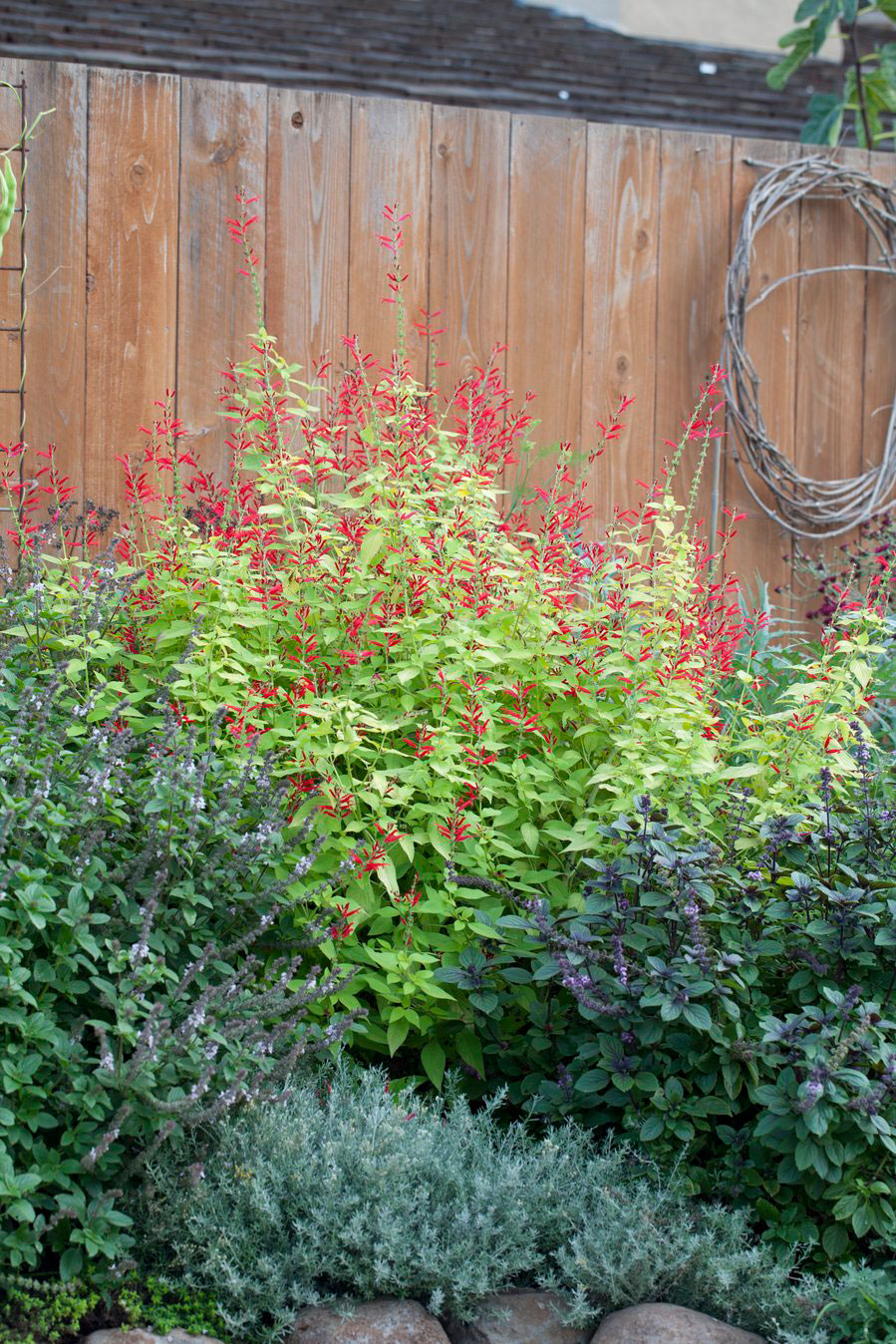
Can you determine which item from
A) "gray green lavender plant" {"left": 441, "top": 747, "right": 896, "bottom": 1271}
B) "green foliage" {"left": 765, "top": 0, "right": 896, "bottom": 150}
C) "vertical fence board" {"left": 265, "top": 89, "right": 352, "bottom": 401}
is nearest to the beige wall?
"green foliage" {"left": 765, "top": 0, "right": 896, "bottom": 150}

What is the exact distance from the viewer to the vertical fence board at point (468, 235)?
409cm

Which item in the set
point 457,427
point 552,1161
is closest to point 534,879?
point 552,1161

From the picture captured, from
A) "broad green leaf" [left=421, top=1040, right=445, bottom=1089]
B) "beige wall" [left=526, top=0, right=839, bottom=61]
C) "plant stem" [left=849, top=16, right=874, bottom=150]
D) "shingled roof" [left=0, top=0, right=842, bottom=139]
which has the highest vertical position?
"beige wall" [left=526, top=0, right=839, bottom=61]

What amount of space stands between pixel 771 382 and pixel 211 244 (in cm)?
187

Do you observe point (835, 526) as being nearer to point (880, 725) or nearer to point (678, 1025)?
point (880, 725)

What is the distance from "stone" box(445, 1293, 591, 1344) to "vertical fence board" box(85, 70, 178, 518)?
8.41 ft

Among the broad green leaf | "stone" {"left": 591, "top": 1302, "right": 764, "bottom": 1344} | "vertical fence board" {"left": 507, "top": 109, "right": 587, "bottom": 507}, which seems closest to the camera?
"stone" {"left": 591, "top": 1302, "right": 764, "bottom": 1344}

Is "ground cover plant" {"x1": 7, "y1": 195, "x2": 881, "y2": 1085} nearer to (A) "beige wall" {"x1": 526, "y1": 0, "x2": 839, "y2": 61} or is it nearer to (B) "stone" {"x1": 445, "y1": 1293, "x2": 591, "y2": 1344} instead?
(B) "stone" {"x1": 445, "y1": 1293, "x2": 591, "y2": 1344}

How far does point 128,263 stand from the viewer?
3.84m

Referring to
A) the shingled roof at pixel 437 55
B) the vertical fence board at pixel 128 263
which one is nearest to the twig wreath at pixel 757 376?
the vertical fence board at pixel 128 263

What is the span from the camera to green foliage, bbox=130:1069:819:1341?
1938 millimetres

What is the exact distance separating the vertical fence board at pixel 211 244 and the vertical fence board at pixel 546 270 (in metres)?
Answer: 0.80

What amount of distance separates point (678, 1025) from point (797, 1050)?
24cm

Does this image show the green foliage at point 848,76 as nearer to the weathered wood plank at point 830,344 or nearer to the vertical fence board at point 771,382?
the weathered wood plank at point 830,344
